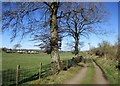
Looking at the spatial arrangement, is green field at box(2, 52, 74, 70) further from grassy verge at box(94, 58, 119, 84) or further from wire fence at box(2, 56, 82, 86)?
grassy verge at box(94, 58, 119, 84)

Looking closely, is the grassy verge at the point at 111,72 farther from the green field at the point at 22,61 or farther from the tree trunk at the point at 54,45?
the green field at the point at 22,61

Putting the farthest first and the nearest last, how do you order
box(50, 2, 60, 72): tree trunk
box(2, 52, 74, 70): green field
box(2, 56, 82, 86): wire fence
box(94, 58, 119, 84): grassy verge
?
box(2, 52, 74, 70): green field → box(50, 2, 60, 72): tree trunk → box(2, 56, 82, 86): wire fence → box(94, 58, 119, 84): grassy verge

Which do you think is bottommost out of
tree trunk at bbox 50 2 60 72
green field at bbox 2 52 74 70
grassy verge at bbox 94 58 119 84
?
green field at bbox 2 52 74 70

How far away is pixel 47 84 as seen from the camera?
41.8ft

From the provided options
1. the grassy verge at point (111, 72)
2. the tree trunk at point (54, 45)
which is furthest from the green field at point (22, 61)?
the tree trunk at point (54, 45)

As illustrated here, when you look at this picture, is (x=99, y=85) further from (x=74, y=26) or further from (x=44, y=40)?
(x=74, y=26)

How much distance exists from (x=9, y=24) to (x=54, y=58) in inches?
207

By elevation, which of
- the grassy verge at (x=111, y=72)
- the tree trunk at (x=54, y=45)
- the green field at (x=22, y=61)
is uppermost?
the tree trunk at (x=54, y=45)

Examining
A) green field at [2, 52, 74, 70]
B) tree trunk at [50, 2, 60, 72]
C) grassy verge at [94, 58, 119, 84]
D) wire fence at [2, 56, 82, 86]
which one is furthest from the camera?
green field at [2, 52, 74, 70]

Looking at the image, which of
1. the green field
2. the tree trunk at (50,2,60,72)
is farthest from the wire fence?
the green field

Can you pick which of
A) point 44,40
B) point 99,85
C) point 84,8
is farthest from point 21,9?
point 44,40

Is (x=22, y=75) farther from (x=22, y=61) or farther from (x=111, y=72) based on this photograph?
(x=22, y=61)

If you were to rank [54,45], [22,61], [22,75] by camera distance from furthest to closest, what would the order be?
[22,61]
[22,75]
[54,45]

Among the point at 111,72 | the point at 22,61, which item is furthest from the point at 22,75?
the point at 22,61
